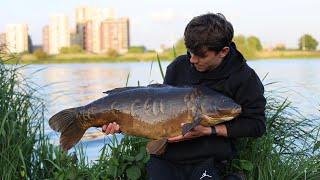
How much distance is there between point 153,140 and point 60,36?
2791 inches

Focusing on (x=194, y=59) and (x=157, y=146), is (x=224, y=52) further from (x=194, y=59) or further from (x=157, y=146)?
(x=157, y=146)

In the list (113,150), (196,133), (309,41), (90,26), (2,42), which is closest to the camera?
(196,133)

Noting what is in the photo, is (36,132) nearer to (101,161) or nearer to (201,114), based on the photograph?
(101,161)

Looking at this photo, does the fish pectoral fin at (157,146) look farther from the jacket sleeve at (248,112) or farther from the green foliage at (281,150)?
the green foliage at (281,150)

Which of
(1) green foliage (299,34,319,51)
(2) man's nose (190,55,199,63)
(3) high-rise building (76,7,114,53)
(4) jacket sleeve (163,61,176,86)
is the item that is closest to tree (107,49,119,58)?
(3) high-rise building (76,7,114,53)

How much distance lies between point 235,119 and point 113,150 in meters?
1.43

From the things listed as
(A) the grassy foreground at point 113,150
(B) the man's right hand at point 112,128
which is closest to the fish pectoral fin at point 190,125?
(B) the man's right hand at point 112,128

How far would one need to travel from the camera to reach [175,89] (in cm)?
387

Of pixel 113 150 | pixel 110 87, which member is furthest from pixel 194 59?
pixel 110 87

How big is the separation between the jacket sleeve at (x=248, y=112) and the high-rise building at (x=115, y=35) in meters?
68.2

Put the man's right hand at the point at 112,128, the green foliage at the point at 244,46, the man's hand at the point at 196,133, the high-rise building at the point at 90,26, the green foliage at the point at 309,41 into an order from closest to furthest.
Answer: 1. the man's hand at the point at 196,133
2. the man's right hand at the point at 112,128
3. the green foliage at the point at 244,46
4. the green foliage at the point at 309,41
5. the high-rise building at the point at 90,26

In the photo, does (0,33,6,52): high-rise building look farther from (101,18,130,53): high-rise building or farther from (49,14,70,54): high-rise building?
(101,18,130,53): high-rise building

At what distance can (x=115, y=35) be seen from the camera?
3034 inches

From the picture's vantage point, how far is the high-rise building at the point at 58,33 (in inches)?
2635
